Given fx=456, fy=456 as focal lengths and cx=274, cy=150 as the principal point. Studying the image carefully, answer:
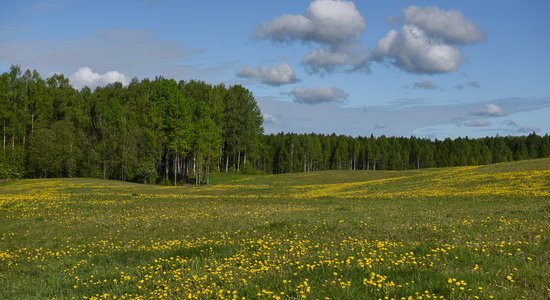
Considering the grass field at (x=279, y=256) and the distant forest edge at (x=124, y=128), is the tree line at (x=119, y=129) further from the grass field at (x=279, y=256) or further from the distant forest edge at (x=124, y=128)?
the grass field at (x=279, y=256)

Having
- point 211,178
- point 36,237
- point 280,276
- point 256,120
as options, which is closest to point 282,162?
point 256,120

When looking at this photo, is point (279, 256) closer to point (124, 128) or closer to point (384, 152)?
point (124, 128)

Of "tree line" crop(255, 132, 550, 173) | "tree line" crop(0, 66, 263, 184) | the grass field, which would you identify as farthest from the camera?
"tree line" crop(255, 132, 550, 173)

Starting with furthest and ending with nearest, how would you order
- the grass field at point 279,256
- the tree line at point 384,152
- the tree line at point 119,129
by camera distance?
the tree line at point 384,152 < the tree line at point 119,129 < the grass field at point 279,256

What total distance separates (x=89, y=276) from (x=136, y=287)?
7.89 ft

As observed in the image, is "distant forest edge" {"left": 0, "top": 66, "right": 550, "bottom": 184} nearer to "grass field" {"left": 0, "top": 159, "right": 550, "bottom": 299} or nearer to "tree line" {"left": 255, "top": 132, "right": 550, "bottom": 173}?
"tree line" {"left": 255, "top": 132, "right": 550, "bottom": 173}

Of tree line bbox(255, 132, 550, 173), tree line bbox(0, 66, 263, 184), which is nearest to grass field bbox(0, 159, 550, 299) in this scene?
tree line bbox(0, 66, 263, 184)

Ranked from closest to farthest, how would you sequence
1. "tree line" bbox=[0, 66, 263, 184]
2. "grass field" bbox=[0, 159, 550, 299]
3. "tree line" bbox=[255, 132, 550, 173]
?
1. "grass field" bbox=[0, 159, 550, 299]
2. "tree line" bbox=[0, 66, 263, 184]
3. "tree line" bbox=[255, 132, 550, 173]

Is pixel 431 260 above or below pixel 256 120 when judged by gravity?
below

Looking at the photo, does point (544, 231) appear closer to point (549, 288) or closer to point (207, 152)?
point (549, 288)

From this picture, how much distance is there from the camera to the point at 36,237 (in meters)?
19.6

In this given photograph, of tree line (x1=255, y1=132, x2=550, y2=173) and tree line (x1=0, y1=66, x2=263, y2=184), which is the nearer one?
tree line (x1=0, y1=66, x2=263, y2=184)

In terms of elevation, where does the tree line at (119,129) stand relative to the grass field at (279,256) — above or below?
above

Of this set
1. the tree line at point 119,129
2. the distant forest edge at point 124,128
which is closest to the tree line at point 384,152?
the distant forest edge at point 124,128
